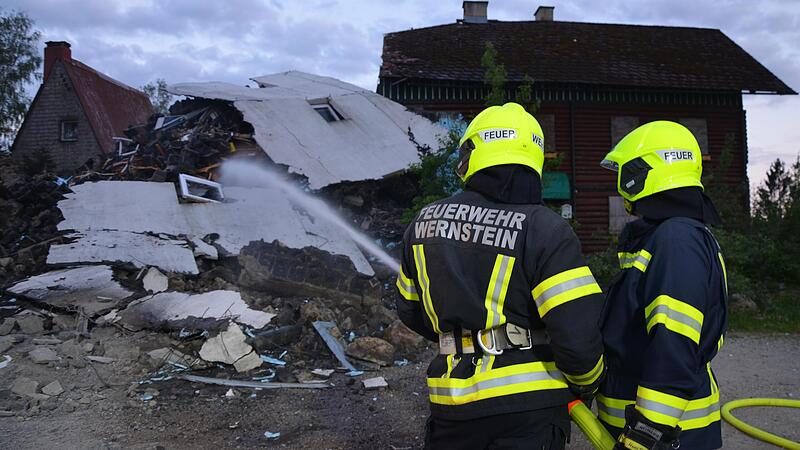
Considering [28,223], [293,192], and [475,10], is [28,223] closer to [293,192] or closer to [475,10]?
[293,192]

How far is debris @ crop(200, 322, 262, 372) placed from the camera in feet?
19.8

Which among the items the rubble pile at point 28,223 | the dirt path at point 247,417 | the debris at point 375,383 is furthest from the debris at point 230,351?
the rubble pile at point 28,223

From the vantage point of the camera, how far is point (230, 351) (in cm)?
611

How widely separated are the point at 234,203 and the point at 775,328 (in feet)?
27.1

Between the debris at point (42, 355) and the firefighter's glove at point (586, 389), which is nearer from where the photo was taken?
the firefighter's glove at point (586, 389)

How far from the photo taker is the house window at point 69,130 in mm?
22391

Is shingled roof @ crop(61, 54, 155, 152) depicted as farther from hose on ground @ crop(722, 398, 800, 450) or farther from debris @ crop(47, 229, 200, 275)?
hose on ground @ crop(722, 398, 800, 450)

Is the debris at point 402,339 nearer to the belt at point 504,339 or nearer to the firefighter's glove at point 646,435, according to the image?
the belt at point 504,339

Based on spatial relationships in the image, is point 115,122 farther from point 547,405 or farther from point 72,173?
point 547,405

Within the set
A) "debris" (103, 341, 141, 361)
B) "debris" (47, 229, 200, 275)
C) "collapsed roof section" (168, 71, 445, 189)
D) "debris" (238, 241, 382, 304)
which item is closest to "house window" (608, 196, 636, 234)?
"collapsed roof section" (168, 71, 445, 189)

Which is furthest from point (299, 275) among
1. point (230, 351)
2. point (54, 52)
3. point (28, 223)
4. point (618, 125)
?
point (54, 52)

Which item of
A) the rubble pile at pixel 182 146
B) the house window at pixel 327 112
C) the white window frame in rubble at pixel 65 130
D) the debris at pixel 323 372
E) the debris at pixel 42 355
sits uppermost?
the white window frame in rubble at pixel 65 130

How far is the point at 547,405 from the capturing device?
203 cm

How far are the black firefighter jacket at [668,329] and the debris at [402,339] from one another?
470cm
